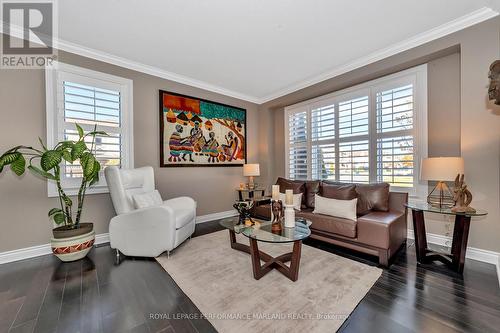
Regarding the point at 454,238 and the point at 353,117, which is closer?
the point at 454,238

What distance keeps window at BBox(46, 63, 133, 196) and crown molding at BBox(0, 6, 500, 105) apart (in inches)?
10.0

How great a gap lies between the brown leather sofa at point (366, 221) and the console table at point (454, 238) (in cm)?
22

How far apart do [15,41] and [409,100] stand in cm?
535

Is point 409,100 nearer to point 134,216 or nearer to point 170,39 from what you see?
point 170,39

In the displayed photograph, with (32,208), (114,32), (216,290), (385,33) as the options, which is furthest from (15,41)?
(385,33)

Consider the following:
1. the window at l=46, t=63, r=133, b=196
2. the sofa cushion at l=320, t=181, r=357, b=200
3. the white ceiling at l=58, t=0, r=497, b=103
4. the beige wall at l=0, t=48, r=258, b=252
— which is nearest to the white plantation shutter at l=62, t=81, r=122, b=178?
the window at l=46, t=63, r=133, b=196

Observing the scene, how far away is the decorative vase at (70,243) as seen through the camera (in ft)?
7.70

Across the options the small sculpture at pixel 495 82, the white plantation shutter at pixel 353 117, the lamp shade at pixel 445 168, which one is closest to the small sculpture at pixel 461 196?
the lamp shade at pixel 445 168

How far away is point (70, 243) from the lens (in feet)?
7.76

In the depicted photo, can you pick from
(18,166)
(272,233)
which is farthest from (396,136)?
(18,166)

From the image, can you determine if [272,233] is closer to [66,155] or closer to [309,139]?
[66,155]

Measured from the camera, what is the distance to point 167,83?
3701 millimetres

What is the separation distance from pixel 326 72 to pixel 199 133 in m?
2.63

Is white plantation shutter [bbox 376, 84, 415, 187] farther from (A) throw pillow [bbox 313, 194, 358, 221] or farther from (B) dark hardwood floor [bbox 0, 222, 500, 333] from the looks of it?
(B) dark hardwood floor [bbox 0, 222, 500, 333]
